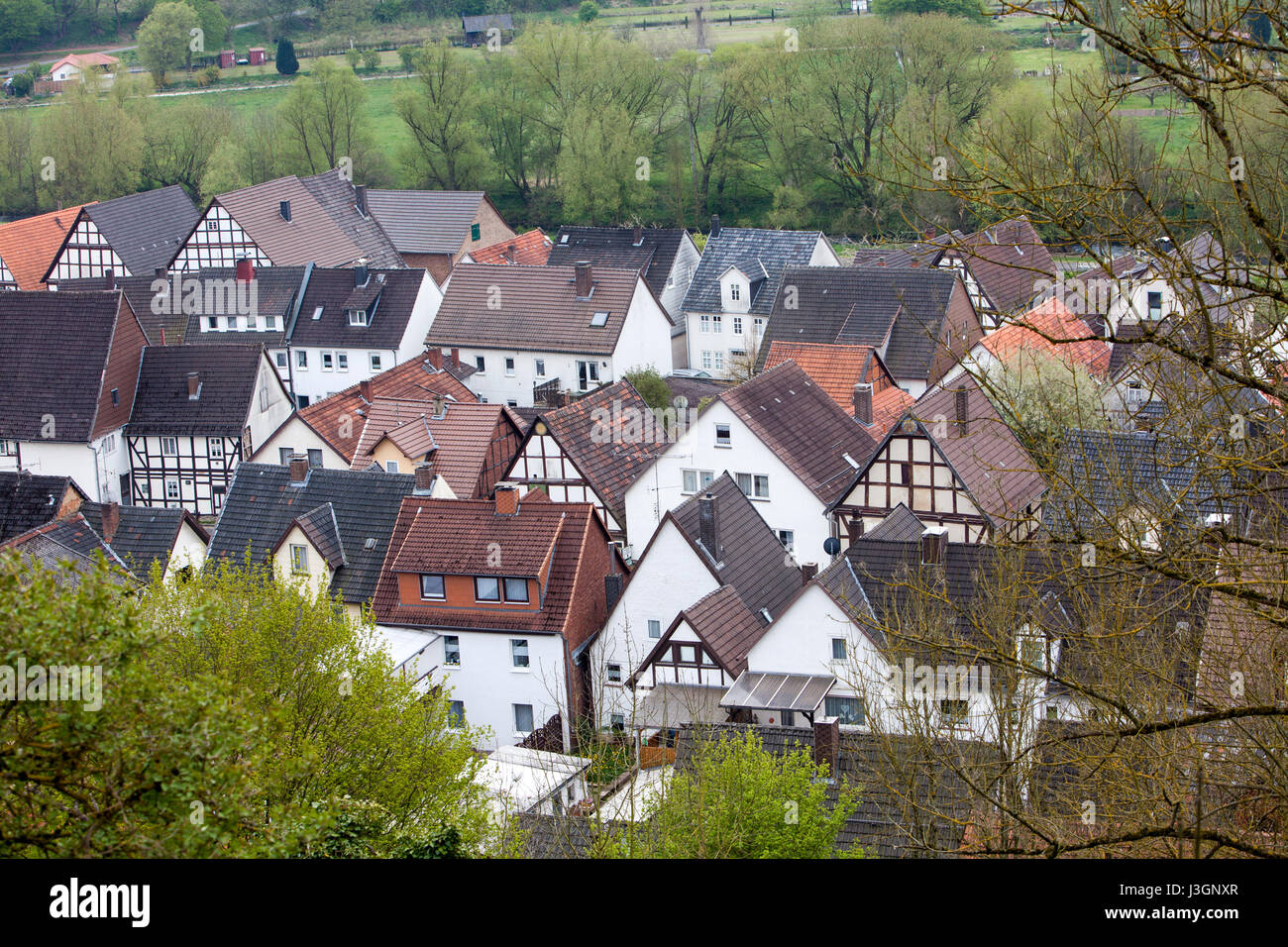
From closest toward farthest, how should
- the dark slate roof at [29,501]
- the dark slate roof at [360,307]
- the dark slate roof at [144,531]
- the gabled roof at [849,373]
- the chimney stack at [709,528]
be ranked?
the chimney stack at [709,528] → the dark slate roof at [144,531] → the dark slate roof at [29,501] → the gabled roof at [849,373] → the dark slate roof at [360,307]

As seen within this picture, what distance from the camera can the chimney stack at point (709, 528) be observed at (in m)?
29.5

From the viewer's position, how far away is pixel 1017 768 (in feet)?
50.8

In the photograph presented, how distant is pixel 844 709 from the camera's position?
26484mm

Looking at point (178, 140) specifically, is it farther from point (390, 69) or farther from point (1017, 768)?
point (1017, 768)

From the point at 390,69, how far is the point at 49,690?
104m

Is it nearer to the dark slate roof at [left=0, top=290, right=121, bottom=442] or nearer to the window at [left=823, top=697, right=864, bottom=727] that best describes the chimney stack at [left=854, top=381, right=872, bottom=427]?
the window at [left=823, top=697, right=864, bottom=727]

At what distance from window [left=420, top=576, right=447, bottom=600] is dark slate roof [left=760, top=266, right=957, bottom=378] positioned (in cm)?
1958

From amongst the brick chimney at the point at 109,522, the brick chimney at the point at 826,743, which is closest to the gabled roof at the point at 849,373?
the brick chimney at the point at 109,522

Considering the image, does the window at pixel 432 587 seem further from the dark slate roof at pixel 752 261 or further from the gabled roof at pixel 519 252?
the gabled roof at pixel 519 252

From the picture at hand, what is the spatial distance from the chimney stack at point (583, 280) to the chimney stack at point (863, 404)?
14.9m

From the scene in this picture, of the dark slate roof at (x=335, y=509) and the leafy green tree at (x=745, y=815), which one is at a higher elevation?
the dark slate roof at (x=335, y=509)

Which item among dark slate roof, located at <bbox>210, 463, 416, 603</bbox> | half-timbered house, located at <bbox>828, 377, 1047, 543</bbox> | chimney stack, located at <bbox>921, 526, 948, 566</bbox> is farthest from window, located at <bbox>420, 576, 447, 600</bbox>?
chimney stack, located at <bbox>921, 526, 948, 566</bbox>

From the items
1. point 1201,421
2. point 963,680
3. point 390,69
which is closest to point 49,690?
point 1201,421

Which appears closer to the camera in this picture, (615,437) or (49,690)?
(49,690)
